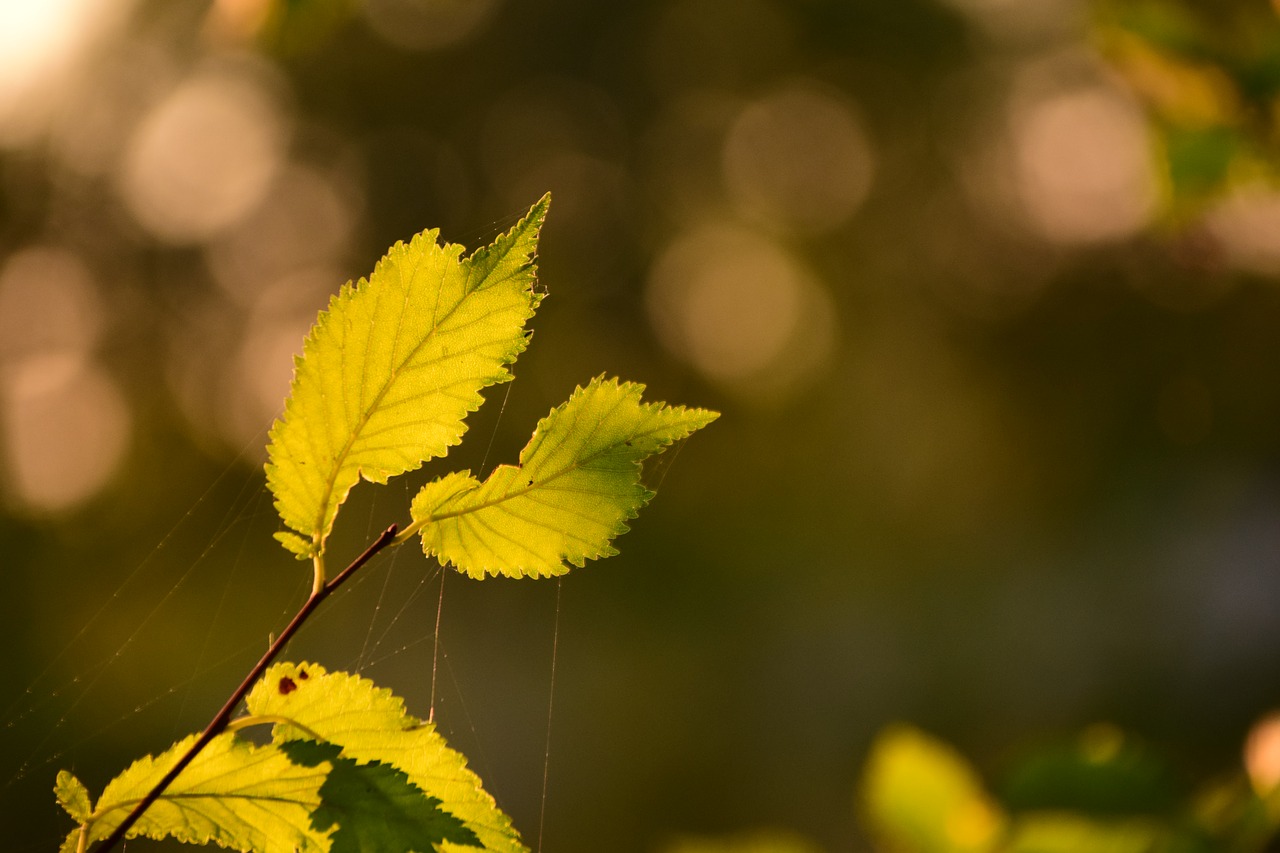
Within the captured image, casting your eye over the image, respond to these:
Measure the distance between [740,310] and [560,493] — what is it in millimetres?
8407

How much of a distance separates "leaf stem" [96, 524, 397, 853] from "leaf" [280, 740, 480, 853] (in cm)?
5

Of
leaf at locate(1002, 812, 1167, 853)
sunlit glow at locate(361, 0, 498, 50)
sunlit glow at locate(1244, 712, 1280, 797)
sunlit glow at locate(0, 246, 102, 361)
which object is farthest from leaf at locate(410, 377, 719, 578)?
sunlit glow at locate(361, 0, 498, 50)

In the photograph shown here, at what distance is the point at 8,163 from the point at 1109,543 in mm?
10208

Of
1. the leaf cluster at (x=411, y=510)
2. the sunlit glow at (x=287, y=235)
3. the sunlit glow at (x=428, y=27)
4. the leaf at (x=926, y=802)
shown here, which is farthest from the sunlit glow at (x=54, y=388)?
the leaf cluster at (x=411, y=510)

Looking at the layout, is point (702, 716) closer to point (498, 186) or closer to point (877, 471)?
point (877, 471)

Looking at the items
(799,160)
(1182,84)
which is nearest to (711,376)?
(799,160)

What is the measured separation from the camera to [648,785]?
7.68m

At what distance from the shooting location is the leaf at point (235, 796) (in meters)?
0.56

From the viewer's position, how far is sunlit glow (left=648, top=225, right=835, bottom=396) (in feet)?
27.1

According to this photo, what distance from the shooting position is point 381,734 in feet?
1.91

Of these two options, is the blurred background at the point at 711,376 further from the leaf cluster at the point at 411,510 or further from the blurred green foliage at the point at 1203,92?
the leaf cluster at the point at 411,510

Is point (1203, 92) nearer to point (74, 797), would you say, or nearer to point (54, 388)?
point (74, 797)

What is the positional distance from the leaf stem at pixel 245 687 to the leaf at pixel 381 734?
0.14ft

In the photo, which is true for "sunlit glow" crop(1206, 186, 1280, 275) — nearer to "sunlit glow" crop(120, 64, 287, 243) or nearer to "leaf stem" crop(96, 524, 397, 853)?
"leaf stem" crop(96, 524, 397, 853)
